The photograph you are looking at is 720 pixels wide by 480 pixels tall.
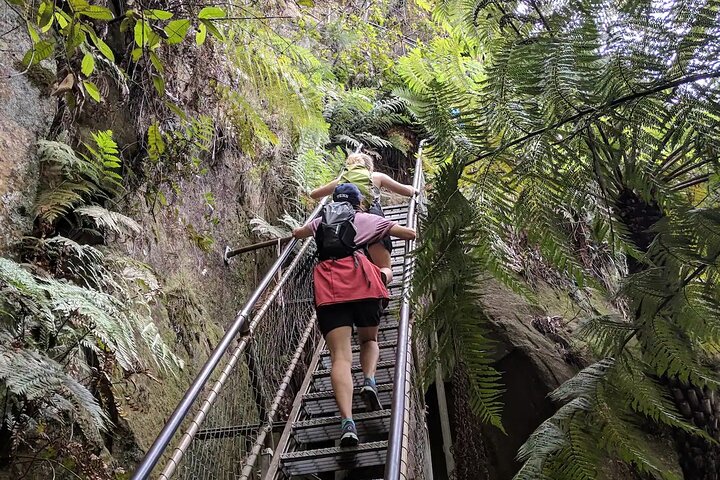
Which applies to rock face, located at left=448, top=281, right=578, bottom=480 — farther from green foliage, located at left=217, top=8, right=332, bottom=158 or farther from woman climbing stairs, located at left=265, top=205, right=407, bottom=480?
green foliage, located at left=217, top=8, right=332, bottom=158

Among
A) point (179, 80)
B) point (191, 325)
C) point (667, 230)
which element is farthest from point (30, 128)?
point (667, 230)

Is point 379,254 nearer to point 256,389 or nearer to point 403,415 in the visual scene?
point 256,389

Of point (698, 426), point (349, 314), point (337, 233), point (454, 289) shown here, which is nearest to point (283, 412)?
point (349, 314)

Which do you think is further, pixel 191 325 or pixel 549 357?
pixel 549 357

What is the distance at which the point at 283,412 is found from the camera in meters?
3.65

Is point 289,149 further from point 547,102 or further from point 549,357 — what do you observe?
point 547,102

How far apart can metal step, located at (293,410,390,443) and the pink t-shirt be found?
Answer: 966 mm

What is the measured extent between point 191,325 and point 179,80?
5.41 feet

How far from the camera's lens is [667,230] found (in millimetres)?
1086

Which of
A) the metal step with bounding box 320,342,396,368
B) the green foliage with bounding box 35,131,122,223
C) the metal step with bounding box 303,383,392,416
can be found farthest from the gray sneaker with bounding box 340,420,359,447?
the green foliage with bounding box 35,131,122,223

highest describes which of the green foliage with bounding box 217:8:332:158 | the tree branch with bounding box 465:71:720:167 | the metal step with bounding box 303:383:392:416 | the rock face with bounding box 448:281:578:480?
the green foliage with bounding box 217:8:332:158

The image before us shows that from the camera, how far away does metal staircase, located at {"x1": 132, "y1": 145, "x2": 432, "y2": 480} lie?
90.7 inches

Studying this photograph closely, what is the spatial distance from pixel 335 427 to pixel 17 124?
7.32 feet

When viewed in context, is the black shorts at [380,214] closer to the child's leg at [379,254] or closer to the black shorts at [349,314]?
the child's leg at [379,254]
